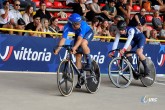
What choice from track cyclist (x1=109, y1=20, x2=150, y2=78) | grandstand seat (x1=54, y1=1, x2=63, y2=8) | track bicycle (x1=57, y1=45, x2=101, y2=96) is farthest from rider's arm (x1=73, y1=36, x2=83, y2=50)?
grandstand seat (x1=54, y1=1, x2=63, y2=8)

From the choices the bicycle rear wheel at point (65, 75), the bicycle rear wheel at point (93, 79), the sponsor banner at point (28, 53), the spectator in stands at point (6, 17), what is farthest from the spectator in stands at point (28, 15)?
the bicycle rear wheel at point (65, 75)

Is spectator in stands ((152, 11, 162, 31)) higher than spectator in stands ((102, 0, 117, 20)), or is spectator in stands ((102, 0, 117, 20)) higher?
spectator in stands ((102, 0, 117, 20))

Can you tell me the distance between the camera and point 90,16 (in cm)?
1628

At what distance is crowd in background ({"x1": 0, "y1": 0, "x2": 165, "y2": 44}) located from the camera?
13.9 meters

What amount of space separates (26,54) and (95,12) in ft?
15.1

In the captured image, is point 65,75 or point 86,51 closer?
point 65,75

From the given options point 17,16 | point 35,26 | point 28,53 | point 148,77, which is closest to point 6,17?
point 17,16

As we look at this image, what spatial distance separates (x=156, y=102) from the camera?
30.0ft

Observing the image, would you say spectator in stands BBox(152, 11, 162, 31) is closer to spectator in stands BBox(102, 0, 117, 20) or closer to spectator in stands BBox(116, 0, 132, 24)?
spectator in stands BBox(116, 0, 132, 24)

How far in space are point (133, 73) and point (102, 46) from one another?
3.31 meters

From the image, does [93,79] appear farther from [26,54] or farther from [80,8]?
[80,8]

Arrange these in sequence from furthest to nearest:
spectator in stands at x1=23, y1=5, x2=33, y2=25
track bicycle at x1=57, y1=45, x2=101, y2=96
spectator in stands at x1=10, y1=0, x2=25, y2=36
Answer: spectator in stands at x1=23, y1=5, x2=33, y2=25 < spectator in stands at x1=10, y1=0, x2=25, y2=36 < track bicycle at x1=57, y1=45, x2=101, y2=96

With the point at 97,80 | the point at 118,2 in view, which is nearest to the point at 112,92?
the point at 97,80

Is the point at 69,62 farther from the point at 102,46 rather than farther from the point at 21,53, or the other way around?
the point at 102,46
